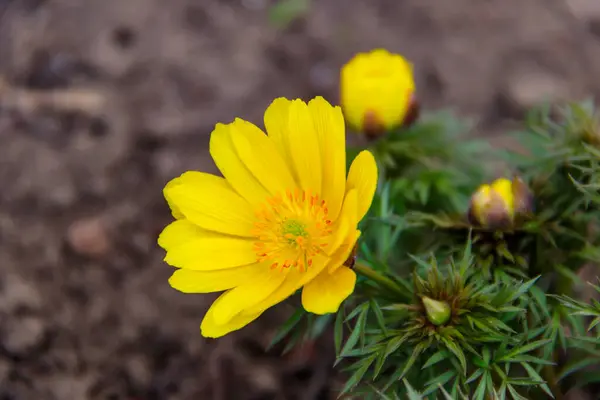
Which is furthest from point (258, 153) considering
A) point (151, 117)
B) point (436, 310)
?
point (151, 117)

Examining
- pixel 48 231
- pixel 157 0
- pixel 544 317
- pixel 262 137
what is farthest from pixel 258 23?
pixel 544 317

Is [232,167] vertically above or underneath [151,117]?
above

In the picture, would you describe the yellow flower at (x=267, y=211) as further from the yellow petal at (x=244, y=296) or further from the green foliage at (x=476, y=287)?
the green foliage at (x=476, y=287)

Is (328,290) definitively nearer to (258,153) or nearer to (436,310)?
(436,310)

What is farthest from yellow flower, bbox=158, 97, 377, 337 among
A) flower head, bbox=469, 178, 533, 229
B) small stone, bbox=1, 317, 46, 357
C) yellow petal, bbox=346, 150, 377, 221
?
small stone, bbox=1, 317, 46, 357

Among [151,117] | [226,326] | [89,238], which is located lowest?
[89,238]

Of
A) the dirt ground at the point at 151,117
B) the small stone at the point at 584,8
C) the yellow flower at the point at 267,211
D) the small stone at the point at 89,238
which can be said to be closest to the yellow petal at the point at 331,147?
the yellow flower at the point at 267,211

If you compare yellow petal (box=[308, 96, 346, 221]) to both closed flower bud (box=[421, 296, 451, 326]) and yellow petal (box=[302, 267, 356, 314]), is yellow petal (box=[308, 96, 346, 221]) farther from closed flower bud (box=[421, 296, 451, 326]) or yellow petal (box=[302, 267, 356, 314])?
closed flower bud (box=[421, 296, 451, 326])
